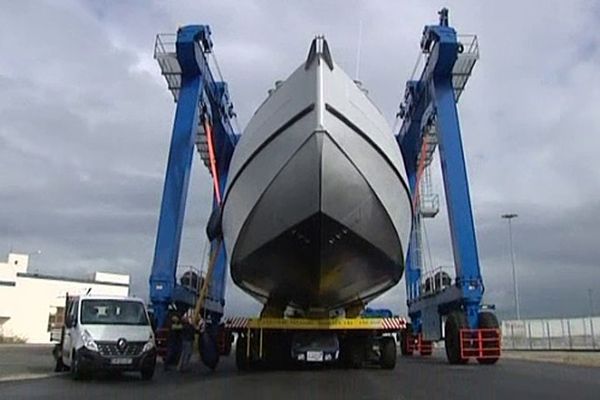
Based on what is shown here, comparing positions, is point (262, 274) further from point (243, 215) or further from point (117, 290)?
point (117, 290)

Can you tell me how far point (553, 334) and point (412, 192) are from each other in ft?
80.4

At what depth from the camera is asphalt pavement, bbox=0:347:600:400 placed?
9016mm

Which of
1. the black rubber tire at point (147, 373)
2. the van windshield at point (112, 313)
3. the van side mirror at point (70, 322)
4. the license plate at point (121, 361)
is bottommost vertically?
the black rubber tire at point (147, 373)

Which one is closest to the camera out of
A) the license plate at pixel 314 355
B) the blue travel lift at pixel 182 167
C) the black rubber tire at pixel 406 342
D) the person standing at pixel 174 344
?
the license plate at pixel 314 355

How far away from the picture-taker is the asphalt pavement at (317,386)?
9016mm

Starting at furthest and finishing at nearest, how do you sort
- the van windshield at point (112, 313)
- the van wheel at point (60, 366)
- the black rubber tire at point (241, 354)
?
the van wheel at point (60, 366)
the black rubber tire at point (241, 354)
the van windshield at point (112, 313)

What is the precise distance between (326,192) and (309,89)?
165 cm

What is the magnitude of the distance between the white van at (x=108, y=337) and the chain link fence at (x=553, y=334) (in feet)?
94.7

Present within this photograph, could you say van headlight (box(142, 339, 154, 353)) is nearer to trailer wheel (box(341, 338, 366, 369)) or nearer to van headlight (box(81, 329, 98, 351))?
van headlight (box(81, 329, 98, 351))

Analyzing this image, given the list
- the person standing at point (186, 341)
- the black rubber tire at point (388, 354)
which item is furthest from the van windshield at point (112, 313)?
the black rubber tire at point (388, 354)

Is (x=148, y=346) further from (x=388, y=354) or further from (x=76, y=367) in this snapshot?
(x=388, y=354)

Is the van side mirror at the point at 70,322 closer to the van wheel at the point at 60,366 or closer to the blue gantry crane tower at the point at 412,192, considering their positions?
the van wheel at the point at 60,366

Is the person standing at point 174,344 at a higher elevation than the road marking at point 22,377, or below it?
higher

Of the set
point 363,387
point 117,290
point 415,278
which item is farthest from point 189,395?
point 117,290
